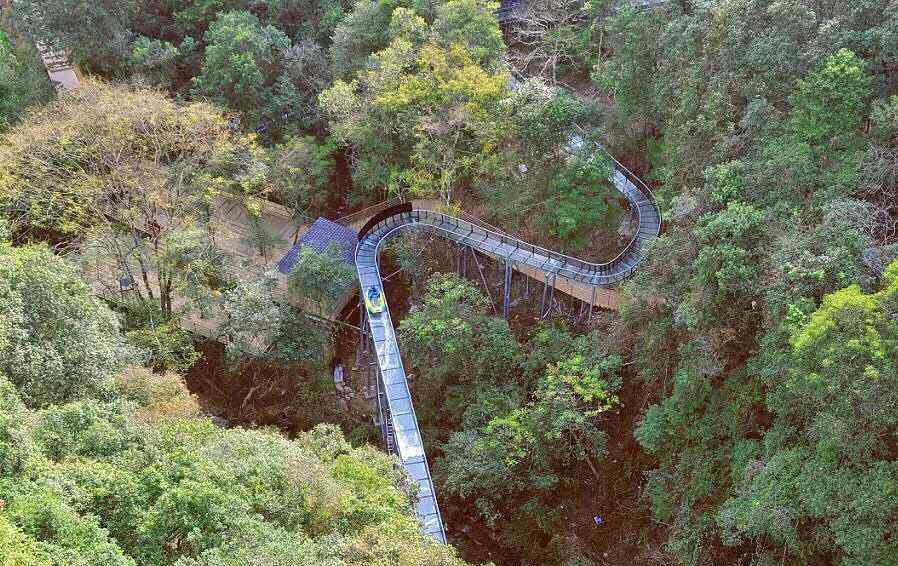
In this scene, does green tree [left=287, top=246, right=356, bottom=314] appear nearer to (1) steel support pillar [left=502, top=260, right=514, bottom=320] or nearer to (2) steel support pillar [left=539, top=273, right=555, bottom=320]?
(1) steel support pillar [left=502, top=260, right=514, bottom=320]

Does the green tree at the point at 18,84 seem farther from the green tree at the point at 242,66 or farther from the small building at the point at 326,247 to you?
the small building at the point at 326,247

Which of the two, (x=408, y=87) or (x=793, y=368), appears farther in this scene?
(x=408, y=87)

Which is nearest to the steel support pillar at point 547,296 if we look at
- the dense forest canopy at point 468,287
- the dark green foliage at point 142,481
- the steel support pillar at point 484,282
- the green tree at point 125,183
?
the dense forest canopy at point 468,287

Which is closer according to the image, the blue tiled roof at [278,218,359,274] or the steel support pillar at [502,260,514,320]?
the steel support pillar at [502,260,514,320]

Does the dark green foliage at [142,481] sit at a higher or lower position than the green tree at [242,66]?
lower

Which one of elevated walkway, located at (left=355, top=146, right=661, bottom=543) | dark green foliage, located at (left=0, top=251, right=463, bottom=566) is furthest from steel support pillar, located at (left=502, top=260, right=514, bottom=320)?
dark green foliage, located at (left=0, top=251, right=463, bottom=566)

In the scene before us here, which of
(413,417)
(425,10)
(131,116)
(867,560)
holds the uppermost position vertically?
(425,10)

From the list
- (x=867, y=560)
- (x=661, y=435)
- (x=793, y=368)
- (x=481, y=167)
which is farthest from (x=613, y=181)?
(x=867, y=560)

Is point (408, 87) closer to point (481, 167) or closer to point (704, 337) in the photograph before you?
point (481, 167)
